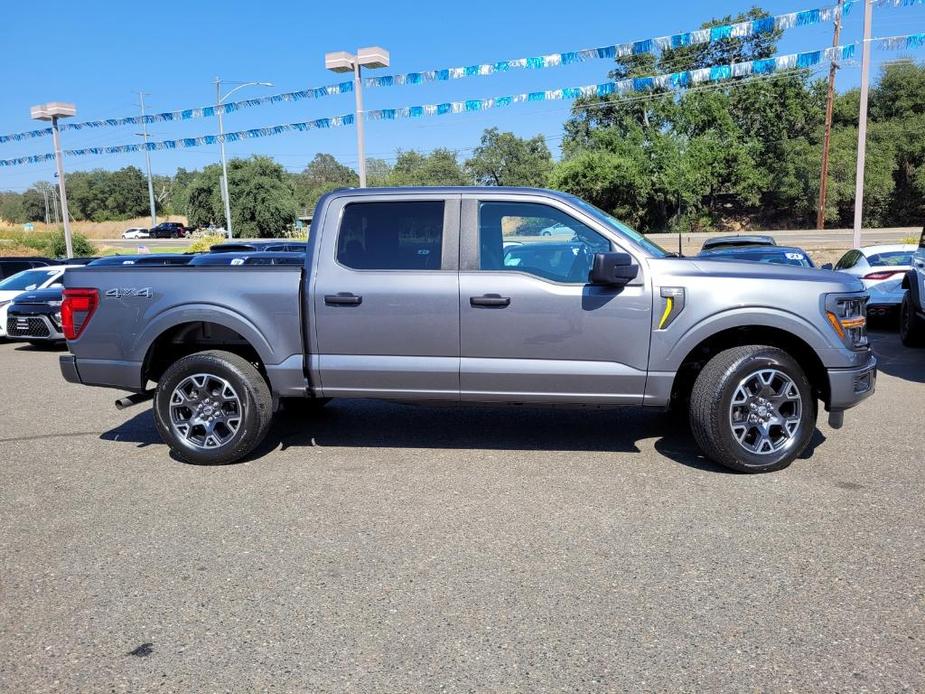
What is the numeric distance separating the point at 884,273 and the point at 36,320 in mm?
13968

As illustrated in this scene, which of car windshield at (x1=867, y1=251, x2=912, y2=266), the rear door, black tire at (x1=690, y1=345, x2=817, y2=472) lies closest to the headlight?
black tire at (x1=690, y1=345, x2=817, y2=472)

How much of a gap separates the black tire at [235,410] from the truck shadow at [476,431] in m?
0.29

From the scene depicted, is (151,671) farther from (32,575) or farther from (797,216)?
(797,216)

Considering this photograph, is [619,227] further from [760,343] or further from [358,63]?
→ [358,63]

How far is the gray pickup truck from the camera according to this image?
516 cm

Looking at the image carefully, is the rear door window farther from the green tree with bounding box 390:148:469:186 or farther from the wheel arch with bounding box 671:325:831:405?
the green tree with bounding box 390:148:469:186

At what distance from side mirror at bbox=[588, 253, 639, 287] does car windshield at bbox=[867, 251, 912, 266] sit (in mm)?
9552

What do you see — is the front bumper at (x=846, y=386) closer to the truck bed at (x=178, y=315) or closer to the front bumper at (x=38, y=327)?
the truck bed at (x=178, y=315)

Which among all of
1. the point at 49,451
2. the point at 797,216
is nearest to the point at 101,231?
the point at 797,216

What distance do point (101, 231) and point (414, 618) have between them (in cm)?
9943

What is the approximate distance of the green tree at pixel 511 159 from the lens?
238 feet

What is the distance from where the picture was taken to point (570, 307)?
204 inches

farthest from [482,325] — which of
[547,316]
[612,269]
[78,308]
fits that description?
[78,308]

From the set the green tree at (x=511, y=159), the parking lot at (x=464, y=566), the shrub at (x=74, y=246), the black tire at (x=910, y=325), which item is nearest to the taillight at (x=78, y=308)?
the parking lot at (x=464, y=566)
